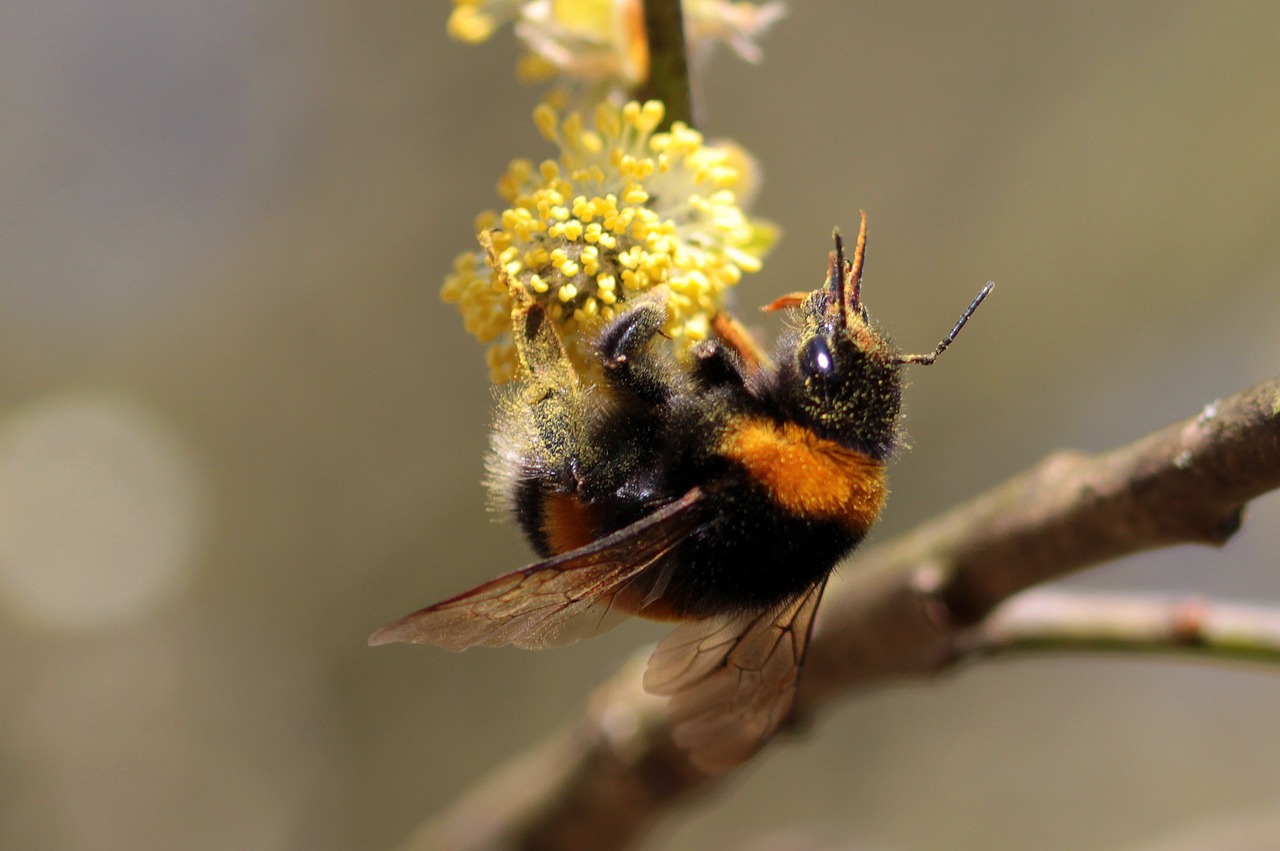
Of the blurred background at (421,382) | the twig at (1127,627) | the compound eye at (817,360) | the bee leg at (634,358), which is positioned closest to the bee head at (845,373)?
the compound eye at (817,360)

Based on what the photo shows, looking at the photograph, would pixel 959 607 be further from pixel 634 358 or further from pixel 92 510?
pixel 92 510

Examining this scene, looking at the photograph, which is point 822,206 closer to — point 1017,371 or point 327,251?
point 1017,371

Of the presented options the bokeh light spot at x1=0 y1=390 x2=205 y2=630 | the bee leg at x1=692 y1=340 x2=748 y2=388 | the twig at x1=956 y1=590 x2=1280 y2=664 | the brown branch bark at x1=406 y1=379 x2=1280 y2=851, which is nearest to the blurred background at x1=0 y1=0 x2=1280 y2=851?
the bokeh light spot at x1=0 y1=390 x2=205 y2=630

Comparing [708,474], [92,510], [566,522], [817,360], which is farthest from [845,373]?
[92,510]

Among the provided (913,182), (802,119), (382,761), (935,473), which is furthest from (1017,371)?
(382,761)

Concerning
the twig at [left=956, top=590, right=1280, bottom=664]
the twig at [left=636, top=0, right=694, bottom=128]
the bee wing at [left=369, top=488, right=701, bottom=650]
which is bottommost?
the twig at [left=956, top=590, right=1280, bottom=664]

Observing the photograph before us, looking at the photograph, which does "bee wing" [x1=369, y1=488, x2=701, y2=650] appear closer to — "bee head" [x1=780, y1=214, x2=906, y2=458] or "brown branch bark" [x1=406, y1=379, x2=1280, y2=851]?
"bee head" [x1=780, y1=214, x2=906, y2=458]
